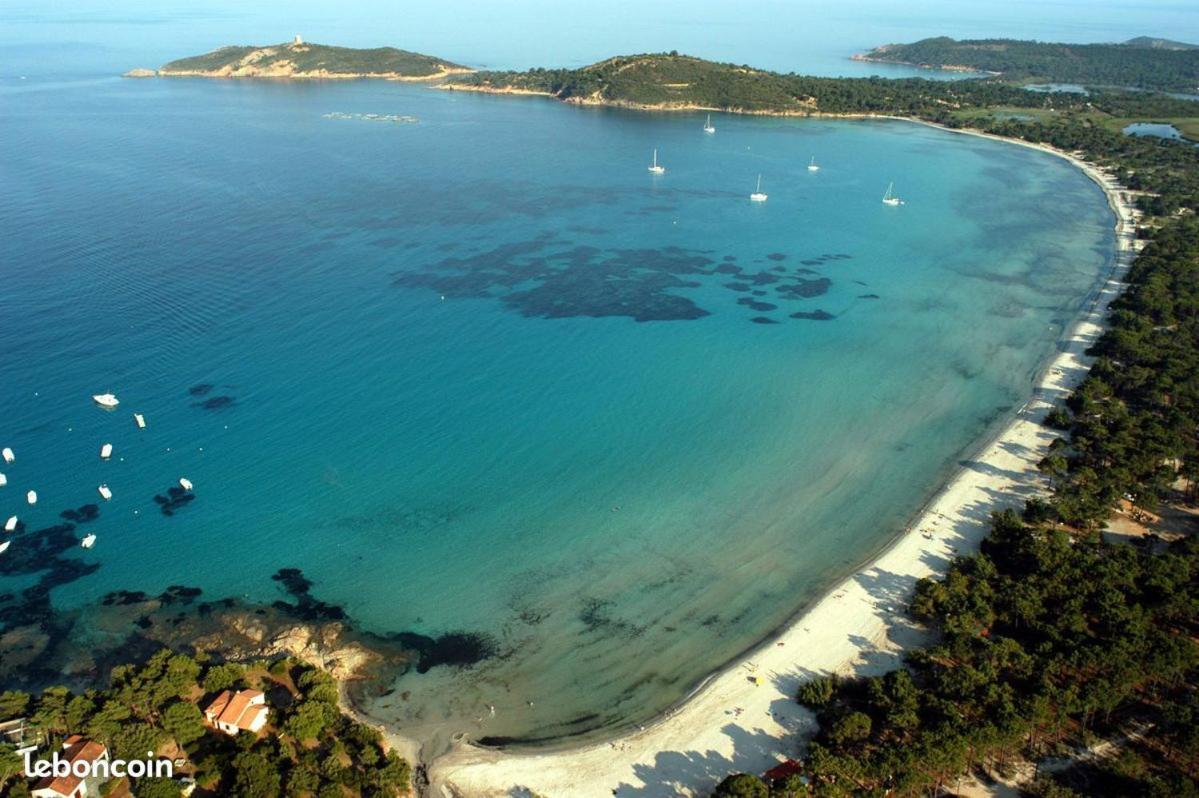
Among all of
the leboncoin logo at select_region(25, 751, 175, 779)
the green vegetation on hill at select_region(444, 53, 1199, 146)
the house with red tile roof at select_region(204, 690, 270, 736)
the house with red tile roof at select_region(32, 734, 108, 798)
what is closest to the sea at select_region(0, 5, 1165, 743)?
the house with red tile roof at select_region(204, 690, 270, 736)

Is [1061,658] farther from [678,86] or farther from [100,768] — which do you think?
[678,86]

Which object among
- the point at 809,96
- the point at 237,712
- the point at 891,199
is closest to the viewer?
the point at 237,712

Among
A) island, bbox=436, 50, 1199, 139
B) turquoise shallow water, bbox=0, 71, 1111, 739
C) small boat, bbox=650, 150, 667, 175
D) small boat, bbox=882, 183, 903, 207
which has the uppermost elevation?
island, bbox=436, 50, 1199, 139

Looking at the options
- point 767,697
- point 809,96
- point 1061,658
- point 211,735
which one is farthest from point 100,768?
point 809,96

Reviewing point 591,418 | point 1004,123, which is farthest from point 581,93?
point 591,418

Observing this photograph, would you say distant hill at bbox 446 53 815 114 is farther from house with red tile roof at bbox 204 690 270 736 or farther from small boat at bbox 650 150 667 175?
house with red tile roof at bbox 204 690 270 736

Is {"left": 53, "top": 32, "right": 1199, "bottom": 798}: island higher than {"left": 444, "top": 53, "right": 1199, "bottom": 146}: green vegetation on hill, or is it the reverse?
{"left": 444, "top": 53, "right": 1199, "bottom": 146}: green vegetation on hill

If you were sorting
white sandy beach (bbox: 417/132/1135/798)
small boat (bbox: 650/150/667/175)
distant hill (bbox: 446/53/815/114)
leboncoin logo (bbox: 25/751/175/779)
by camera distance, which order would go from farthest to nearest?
distant hill (bbox: 446/53/815/114) → small boat (bbox: 650/150/667/175) → white sandy beach (bbox: 417/132/1135/798) → leboncoin logo (bbox: 25/751/175/779)
